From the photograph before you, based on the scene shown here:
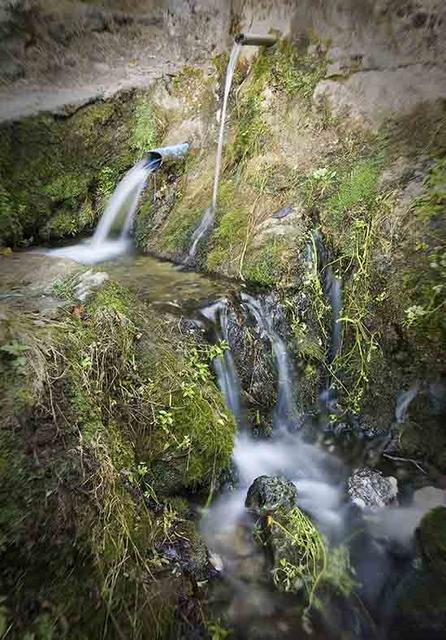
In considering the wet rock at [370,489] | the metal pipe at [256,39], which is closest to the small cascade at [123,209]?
the metal pipe at [256,39]

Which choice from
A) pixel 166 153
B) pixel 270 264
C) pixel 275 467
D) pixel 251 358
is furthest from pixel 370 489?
pixel 166 153

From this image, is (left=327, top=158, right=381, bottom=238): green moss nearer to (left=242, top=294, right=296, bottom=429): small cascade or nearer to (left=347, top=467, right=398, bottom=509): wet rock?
(left=242, top=294, right=296, bottom=429): small cascade

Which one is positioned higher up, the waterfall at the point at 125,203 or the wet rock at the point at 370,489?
the waterfall at the point at 125,203

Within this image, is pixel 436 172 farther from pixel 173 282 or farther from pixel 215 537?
pixel 215 537

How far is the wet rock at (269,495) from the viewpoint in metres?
2.85

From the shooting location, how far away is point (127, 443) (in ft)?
8.36

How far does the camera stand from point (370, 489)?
3.31 m

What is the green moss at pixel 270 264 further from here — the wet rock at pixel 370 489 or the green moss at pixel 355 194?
the wet rock at pixel 370 489

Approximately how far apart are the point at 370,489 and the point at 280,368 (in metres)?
1.24

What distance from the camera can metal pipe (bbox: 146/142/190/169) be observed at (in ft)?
18.8

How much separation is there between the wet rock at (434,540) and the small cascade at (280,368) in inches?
50.0

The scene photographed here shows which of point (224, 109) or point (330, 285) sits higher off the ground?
point (224, 109)

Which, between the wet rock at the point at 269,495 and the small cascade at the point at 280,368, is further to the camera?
the small cascade at the point at 280,368

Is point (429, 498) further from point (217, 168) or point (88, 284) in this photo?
point (217, 168)
